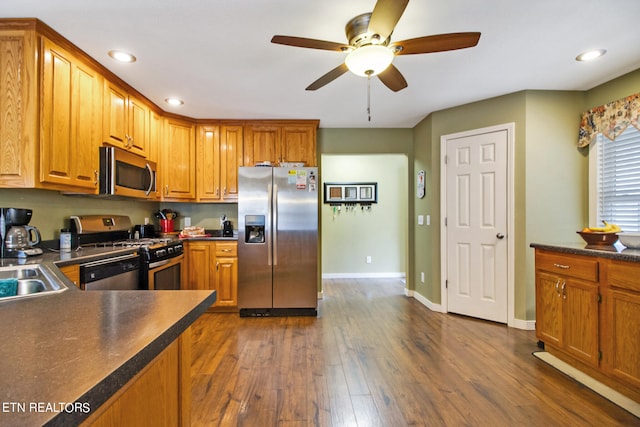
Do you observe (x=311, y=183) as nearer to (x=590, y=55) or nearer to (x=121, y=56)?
(x=121, y=56)

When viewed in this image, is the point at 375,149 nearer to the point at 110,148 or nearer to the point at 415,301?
the point at 415,301

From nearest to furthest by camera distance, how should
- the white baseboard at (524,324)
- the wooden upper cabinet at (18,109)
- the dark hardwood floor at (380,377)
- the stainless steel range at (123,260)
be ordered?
1. the dark hardwood floor at (380,377)
2. the wooden upper cabinet at (18,109)
3. the stainless steel range at (123,260)
4. the white baseboard at (524,324)

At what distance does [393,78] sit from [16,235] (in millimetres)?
2629

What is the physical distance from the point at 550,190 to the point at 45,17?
418 cm

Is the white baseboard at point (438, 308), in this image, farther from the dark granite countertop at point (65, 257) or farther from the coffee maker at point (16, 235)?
the coffee maker at point (16, 235)

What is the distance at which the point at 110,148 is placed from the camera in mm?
2494

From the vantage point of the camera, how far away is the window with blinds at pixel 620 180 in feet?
8.27

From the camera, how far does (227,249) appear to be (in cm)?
342

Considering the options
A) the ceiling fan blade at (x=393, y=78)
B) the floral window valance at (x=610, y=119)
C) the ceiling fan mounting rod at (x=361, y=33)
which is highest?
the ceiling fan mounting rod at (x=361, y=33)

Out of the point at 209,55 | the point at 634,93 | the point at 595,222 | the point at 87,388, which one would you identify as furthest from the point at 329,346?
the point at 634,93

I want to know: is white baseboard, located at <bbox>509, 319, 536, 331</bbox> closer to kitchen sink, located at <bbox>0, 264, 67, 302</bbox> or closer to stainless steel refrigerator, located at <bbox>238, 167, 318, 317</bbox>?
stainless steel refrigerator, located at <bbox>238, 167, 318, 317</bbox>

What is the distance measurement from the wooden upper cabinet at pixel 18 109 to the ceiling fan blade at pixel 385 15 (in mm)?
2090

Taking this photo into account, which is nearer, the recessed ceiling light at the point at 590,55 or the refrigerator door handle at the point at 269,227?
the recessed ceiling light at the point at 590,55

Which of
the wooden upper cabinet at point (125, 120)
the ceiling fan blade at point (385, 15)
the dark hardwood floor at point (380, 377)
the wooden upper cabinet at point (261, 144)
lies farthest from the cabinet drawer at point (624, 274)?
the wooden upper cabinet at point (125, 120)
